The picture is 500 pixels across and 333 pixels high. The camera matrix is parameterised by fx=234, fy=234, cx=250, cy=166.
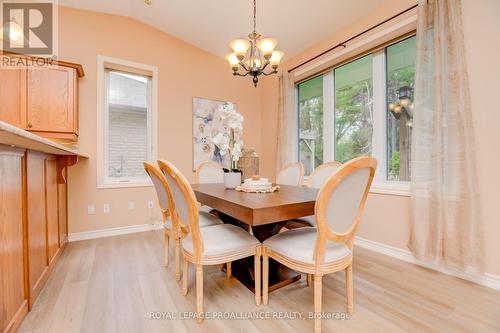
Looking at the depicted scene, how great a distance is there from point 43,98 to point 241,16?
249 cm

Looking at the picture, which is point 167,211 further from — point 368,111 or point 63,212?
point 368,111

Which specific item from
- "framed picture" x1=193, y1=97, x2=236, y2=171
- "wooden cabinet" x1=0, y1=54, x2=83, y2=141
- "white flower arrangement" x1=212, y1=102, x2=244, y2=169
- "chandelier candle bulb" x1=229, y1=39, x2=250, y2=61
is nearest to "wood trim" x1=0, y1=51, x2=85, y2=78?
"wooden cabinet" x1=0, y1=54, x2=83, y2=141

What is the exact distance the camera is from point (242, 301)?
5.41 ft

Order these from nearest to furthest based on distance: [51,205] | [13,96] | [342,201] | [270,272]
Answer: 1. [342,201]
2. [270,272]
3. [51,205]
4. [13,96]

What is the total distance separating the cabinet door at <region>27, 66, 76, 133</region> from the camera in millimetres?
2502

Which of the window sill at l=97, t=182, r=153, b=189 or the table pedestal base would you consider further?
the window sill at l=97, t=182, r=153, b=189

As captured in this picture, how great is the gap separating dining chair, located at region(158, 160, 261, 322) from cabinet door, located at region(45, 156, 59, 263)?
132cm

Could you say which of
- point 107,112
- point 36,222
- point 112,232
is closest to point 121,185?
point 112,232

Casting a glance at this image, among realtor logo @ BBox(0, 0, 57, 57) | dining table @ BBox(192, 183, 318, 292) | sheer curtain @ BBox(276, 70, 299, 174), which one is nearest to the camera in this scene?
dining table @ BBox(192, 183, 318, 292)

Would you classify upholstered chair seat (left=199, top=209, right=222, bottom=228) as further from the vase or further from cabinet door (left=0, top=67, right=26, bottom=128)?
cabinet door (left=0, top=67, right=26, bottom=128)

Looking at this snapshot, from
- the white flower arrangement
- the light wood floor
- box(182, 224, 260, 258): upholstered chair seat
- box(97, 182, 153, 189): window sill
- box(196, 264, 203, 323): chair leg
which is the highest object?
the white flower arrangement

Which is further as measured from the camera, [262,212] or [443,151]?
[443,151]

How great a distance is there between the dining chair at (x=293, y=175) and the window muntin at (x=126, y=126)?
81.0 inches

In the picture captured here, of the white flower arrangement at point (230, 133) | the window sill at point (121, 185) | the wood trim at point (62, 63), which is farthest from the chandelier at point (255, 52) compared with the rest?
the window sill at point (121, 185)
